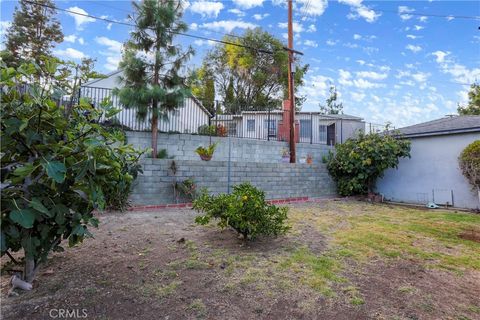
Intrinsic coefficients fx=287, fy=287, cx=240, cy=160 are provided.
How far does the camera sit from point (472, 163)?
7422mm

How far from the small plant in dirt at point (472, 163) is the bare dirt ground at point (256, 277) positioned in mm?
3752

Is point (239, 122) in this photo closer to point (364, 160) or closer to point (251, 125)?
point (251, 125)

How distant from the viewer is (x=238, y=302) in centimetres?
236

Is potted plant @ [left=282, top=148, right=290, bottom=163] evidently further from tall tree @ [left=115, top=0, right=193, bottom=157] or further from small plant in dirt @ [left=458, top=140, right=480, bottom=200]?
small plant in dirt @ [left=458, top=140, right=480, bottom=200]

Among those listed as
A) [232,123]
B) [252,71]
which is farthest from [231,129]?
Answer: [252,71]

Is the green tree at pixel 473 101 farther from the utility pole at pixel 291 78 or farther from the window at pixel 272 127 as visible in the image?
the utility pole at pixel 291 78

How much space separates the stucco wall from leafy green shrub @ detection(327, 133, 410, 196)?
52 cm

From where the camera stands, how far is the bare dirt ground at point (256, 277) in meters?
2.22

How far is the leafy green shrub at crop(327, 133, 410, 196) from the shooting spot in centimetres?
893

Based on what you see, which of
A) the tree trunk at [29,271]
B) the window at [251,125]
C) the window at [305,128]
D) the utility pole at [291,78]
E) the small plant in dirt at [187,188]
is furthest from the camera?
the window at [305,128]

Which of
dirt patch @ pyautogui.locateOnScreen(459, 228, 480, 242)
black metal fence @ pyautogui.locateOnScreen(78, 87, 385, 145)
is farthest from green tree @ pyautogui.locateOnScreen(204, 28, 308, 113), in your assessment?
dirt patch @ pyautogui.locateOnScreen(459, 228, 480, 242)

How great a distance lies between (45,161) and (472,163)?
917 centimetres

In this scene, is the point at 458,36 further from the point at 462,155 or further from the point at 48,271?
the point at 48,271

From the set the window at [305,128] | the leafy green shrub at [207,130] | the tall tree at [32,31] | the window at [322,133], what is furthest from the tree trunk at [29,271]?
the tall tree at [32,31]
